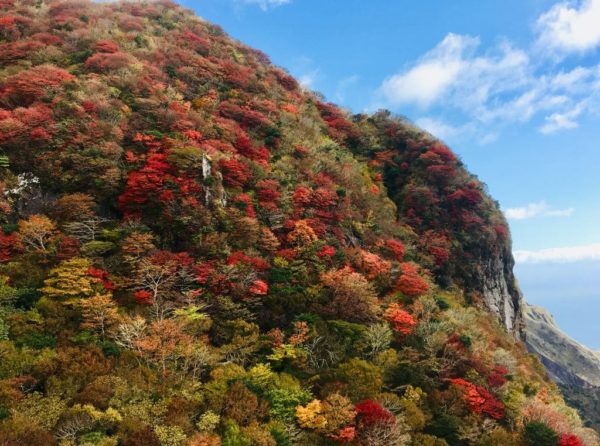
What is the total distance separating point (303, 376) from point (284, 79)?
165ft

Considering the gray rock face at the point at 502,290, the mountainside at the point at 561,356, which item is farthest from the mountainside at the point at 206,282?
the mountainside at the point at 561,356

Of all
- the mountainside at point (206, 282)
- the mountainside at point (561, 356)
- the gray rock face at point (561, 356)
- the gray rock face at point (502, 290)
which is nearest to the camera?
the mountainside at point (206, 282)

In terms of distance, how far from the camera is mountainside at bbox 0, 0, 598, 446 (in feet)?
67.7

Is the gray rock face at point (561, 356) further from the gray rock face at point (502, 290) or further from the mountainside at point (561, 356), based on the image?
the gray rock face at point (502, 290)

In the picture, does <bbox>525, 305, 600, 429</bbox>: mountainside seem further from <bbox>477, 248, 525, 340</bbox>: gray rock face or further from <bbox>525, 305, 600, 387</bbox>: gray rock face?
<bbox>477, 248, 525, 340</bbox>: gray rock face

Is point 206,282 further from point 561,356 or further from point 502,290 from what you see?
point 561,356

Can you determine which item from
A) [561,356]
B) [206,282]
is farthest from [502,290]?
[561,356]

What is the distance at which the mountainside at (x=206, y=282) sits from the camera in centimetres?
2062

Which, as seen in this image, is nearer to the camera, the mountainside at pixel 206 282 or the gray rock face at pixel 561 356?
the mountainside at pixel 206 282

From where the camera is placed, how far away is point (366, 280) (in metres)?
33.1

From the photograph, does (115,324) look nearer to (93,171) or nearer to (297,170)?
(93,171)

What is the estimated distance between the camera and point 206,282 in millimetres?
28141

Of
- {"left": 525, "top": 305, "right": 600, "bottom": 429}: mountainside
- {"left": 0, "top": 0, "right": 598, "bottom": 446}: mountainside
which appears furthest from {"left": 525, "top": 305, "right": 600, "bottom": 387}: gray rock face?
{"left": 0, "top": 0, "right": 598, "bottom": 446}: mountainside

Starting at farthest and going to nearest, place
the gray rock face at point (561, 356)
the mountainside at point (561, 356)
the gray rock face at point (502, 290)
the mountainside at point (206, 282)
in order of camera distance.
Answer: the gray rock face at point (561, 356), the mountainside at point (561, 356), the gray rock face at point (502, 290), the mountainside at point (206, 282)
